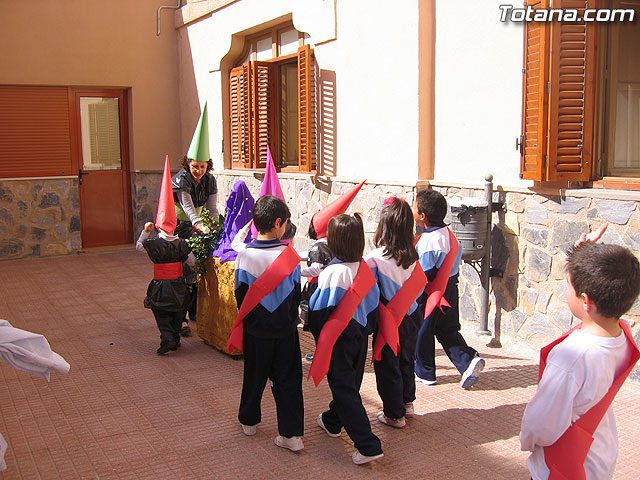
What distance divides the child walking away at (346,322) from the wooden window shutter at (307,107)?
4.57 metres

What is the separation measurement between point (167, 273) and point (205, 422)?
166 cm

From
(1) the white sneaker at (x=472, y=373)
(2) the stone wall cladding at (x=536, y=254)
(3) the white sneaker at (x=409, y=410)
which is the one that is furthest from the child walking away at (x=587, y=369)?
(2) the stone wall cladding at (x=536, y=254)

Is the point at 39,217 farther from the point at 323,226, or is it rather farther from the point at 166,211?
the point at 323,226

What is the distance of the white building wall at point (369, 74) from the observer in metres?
6.46

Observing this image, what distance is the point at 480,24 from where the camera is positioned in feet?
18.7

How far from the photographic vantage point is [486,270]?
5.58 meters

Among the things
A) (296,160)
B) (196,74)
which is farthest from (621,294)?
(196,74)

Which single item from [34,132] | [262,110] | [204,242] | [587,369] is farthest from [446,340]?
[34,132]

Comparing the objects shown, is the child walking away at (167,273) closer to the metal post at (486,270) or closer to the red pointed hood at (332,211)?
the red pointed hood at (332,211)

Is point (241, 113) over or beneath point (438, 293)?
over

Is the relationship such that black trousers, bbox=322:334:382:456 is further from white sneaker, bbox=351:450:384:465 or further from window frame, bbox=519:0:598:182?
window frame, bbox=519:0:598:182

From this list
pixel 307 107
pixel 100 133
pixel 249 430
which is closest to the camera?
pixel 249 430

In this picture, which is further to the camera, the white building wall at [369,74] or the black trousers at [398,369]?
the white building wall at [369,74]

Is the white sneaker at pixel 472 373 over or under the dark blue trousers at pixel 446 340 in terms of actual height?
under
